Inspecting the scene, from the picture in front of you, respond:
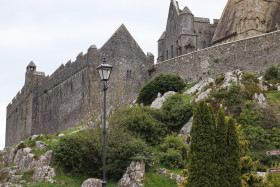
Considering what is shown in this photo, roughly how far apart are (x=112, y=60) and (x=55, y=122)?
10.6m

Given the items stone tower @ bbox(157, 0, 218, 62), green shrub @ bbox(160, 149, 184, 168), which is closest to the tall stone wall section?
stone tower @ bbox(157, 0, 218, 62)

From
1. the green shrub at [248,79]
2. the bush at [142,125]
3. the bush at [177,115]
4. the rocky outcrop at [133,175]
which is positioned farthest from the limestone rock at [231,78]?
the rocky outcrop at [133,175]

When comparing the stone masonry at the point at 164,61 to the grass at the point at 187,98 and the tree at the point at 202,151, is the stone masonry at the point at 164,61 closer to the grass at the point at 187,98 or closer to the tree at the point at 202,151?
the grass at the point at 187,98

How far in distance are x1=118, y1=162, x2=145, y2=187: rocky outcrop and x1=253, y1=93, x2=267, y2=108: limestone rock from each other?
9628 mm

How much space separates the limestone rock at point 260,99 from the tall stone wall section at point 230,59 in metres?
5.62

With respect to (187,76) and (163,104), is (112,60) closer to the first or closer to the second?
(187,76)

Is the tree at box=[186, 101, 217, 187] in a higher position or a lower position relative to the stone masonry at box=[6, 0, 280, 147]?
lower

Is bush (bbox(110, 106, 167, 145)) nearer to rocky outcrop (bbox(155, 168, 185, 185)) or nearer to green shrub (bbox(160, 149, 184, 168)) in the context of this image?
green shrub (bbox(160, 149, 184, 168))

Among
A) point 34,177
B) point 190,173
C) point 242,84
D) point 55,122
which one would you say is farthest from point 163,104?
point 55,122

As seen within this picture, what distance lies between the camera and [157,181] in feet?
81.3

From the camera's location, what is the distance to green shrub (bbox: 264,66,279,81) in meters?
33.9

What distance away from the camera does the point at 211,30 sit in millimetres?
52375

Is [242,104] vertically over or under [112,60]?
under

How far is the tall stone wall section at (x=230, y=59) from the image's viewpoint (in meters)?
35.8
